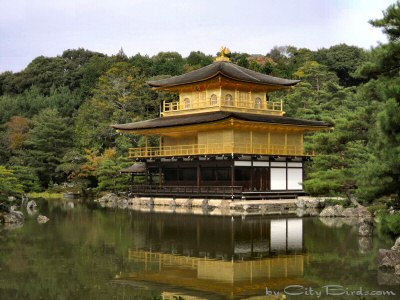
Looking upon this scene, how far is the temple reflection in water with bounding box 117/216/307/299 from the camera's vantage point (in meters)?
12.3

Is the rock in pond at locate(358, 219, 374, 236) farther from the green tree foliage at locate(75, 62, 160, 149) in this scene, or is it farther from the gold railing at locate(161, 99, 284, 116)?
the green tree foliage at locate(75, 62, 160, 149)

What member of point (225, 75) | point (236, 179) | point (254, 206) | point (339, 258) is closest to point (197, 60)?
point (225, 75)

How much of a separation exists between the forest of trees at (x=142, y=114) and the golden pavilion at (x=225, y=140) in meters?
2.65

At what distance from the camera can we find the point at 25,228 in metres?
23.5

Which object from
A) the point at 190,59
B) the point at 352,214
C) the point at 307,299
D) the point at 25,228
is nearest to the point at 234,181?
the point at 352,214

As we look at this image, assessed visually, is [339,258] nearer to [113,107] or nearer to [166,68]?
[113,107]

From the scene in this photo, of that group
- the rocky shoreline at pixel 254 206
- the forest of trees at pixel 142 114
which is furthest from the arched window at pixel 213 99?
the rocky shoreline at pixel 254 206

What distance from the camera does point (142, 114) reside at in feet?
193

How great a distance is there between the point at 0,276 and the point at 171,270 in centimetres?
387

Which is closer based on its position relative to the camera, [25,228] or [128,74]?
[25,228]

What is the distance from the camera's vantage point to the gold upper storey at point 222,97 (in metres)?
40.5

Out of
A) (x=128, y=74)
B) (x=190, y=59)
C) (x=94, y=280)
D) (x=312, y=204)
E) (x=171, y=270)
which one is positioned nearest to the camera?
(x=94, y=280)

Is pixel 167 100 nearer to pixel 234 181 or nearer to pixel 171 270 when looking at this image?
pixel 234 181

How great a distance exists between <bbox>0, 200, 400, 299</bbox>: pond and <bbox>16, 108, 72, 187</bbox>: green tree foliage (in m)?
28.9
